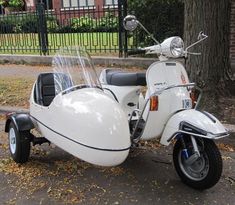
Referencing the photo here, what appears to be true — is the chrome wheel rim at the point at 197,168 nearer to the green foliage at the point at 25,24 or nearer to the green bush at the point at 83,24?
the green bush at the point at 83,24

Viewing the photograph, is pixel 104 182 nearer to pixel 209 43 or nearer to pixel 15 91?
pixel 209 43

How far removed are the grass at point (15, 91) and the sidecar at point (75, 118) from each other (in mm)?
2319

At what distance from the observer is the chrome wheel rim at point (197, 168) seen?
3775mm

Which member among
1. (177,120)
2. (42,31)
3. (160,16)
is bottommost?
(177,120)

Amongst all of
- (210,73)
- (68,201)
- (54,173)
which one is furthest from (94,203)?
(210,73)

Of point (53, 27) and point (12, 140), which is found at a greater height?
point (53, 27)

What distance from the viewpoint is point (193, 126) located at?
3707mm

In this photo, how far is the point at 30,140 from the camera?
4.52 meters

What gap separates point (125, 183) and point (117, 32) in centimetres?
700

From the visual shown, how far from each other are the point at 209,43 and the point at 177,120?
2.29 metres

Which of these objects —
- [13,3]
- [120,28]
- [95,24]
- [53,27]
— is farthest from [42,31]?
[13,3]

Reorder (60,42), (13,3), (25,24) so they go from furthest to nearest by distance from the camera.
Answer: (13,3)
(60,42)
(25,24)

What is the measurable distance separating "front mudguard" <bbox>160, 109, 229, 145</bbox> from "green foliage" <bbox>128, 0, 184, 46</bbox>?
6.34 meters

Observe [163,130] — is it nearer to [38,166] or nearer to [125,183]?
[125,183]
